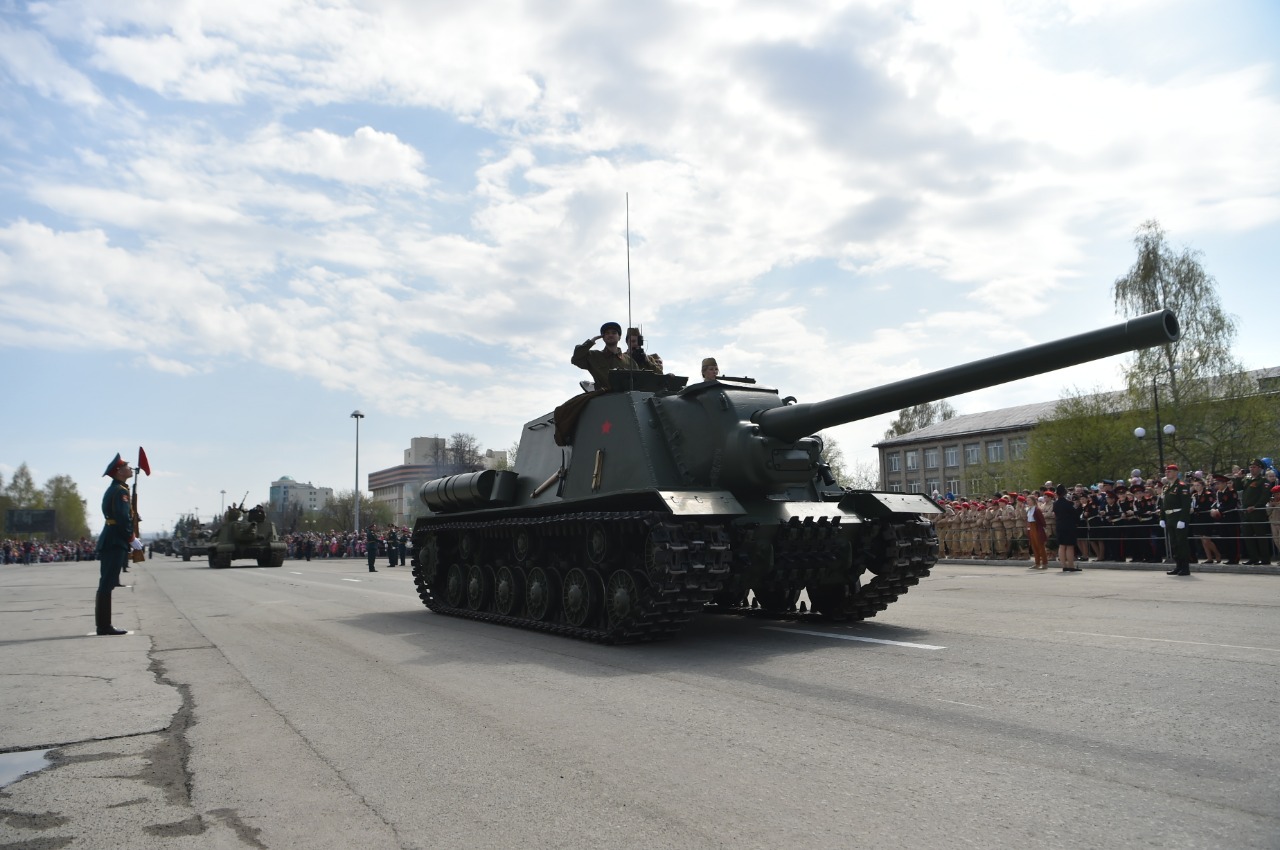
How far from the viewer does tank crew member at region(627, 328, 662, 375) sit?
37.8ft

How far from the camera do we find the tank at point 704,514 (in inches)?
335

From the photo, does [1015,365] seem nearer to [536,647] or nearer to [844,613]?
[844,613]

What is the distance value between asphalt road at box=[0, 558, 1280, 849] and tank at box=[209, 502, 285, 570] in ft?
94.7

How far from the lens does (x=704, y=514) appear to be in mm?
8562

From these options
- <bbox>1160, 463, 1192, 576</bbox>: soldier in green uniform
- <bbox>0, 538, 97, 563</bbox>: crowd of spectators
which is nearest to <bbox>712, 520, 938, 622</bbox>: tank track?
<bbox>1160, 463, 1192, 576</bbox>: soldier in green uniform

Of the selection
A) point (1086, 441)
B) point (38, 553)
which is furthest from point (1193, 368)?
point (38, 553)

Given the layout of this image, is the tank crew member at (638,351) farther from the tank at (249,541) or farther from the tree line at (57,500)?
the tree line at (57,500)

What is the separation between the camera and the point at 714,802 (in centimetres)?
410

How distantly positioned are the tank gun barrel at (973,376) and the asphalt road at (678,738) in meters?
2.10

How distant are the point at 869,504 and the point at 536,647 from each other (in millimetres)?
3777

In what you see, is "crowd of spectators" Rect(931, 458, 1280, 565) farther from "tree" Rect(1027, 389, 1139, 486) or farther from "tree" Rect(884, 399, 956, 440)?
"tree" Rect(884, 399, 956, 440)

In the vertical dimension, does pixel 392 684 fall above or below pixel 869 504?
below

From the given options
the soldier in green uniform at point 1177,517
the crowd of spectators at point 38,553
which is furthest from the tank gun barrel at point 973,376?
the crowd of spectators at point 38,553

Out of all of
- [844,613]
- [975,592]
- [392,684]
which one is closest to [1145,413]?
[975,592]
